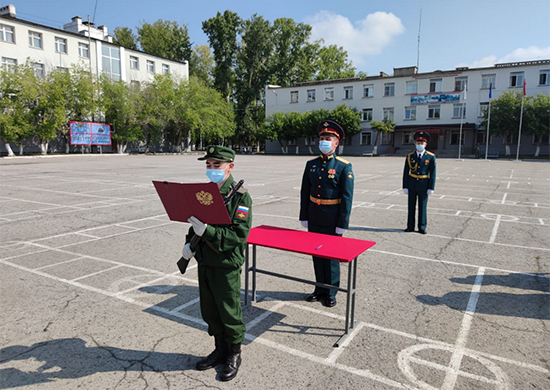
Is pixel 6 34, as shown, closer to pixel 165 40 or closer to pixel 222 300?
pixel 165 40

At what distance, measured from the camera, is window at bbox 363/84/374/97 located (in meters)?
55.3

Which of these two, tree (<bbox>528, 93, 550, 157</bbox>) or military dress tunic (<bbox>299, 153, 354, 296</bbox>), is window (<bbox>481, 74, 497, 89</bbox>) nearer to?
tree (<bbox>528, 93, 550, 157</bbox>)

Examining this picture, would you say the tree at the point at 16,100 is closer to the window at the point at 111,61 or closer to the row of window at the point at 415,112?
the window at the point at 111,61

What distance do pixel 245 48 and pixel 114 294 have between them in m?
70.1

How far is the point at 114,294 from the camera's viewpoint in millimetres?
5016

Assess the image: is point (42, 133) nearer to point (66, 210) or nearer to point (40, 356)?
point (66, 210)

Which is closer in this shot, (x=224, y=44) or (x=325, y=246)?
(x=325, y=246)

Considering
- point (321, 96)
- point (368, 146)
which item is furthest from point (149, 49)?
point (368, 146)

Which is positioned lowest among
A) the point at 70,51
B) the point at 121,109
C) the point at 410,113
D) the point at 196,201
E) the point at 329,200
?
the point at 329,200

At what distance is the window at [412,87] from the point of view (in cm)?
5203

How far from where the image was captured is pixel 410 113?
52.8 m

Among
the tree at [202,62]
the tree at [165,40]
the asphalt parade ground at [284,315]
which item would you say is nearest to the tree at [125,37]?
the tree at [165,40]

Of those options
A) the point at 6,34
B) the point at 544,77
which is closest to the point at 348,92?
the point at 544,77

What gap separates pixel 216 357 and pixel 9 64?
48.2 m
